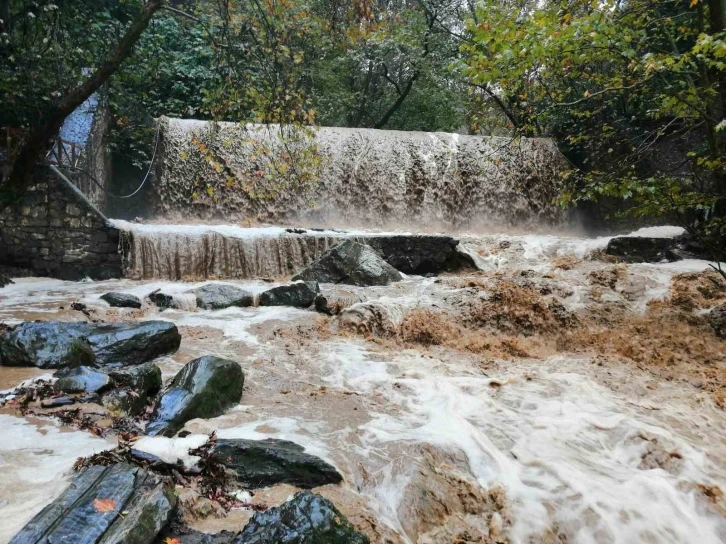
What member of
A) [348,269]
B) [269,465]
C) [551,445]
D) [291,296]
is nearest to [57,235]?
[291,296]

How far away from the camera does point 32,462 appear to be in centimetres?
214

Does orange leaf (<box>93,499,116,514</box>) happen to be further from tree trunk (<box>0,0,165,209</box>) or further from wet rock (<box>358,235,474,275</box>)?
wet rock (<box>358,235,474,275</box>)

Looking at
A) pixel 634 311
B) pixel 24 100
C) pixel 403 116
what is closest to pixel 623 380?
pixel 634 311

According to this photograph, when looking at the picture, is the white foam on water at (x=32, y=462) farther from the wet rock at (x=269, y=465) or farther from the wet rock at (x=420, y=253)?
the wet rock at (x=420, y=253)

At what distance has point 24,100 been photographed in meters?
7.32

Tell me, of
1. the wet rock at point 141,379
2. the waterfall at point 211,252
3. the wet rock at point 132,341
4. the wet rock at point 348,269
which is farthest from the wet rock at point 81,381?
the waterfall at point 211,252

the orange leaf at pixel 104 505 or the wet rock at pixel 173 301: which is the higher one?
the orange leaf at pixel 104 505

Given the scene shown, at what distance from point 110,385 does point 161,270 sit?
201 inches

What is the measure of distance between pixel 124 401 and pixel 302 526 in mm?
1842

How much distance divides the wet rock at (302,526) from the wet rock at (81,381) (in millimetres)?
1928

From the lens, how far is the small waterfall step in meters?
7.76

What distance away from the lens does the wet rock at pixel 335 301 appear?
5.87 m

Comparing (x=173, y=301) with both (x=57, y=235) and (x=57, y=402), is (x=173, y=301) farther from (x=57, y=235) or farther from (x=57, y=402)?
(x=57, y=402)

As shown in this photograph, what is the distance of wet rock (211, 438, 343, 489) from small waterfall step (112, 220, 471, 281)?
5.95m
